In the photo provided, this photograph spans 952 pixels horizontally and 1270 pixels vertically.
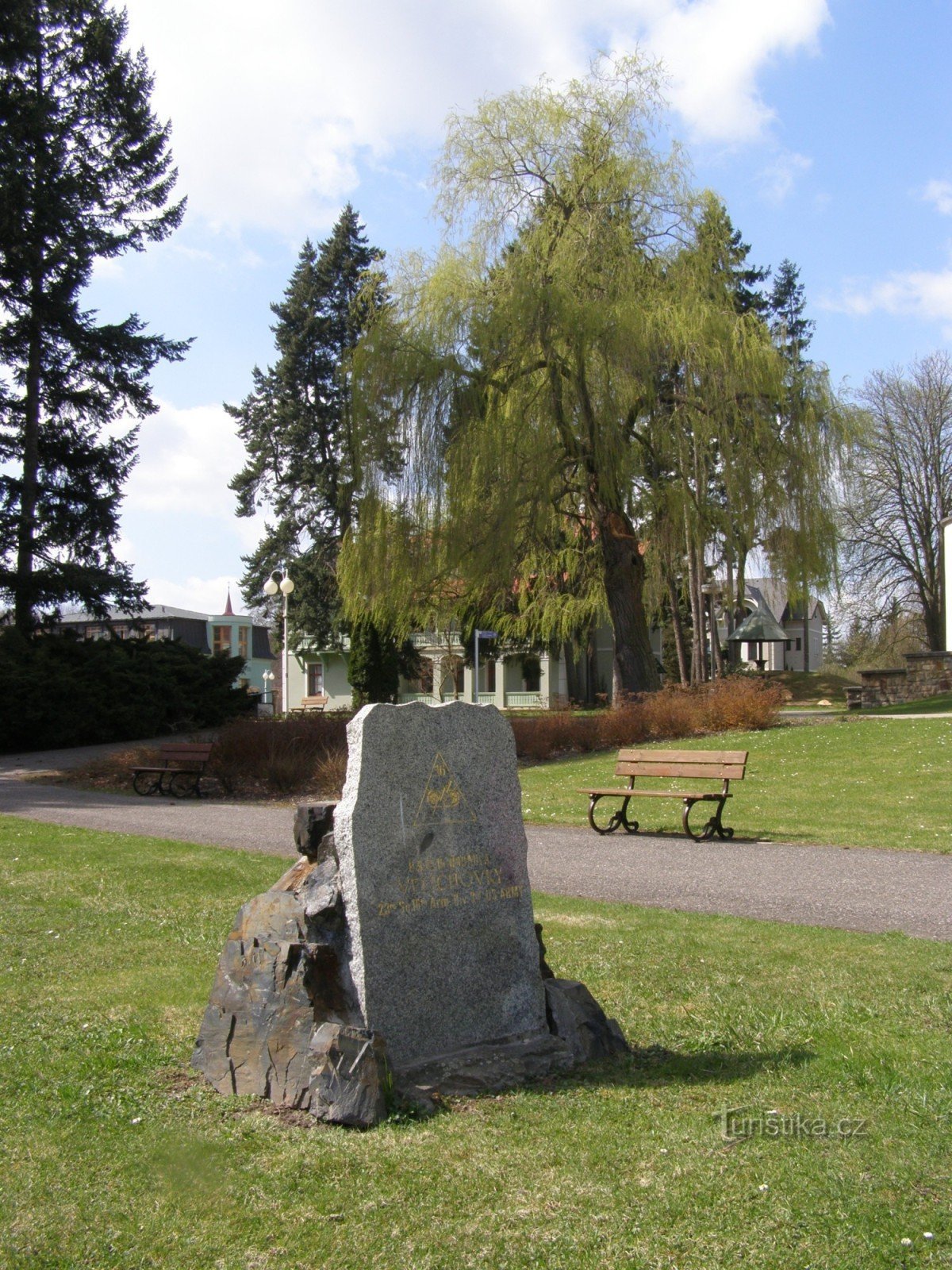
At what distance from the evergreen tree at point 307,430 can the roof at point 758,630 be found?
20.9m

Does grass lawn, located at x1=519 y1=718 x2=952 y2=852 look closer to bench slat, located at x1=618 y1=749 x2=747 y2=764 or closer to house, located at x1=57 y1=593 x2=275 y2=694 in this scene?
bench slat, located at x1=618 y1=749 x2=747 y2=764

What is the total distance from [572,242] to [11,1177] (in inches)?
923

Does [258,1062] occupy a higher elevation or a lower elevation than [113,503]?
lower

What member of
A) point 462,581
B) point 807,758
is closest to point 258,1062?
point 807,758

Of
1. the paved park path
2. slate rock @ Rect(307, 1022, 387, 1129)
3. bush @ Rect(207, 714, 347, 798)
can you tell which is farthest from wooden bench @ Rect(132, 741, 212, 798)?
slate rock @ Rect(307, 1022, 387, 1129)

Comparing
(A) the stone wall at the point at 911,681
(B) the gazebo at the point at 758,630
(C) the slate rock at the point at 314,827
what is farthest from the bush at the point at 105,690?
(B) the gazebo at the point at 758,630

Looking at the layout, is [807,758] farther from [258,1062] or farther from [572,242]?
[258,1062]

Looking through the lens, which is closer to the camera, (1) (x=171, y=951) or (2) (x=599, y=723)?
(1) (x=171, y=951)

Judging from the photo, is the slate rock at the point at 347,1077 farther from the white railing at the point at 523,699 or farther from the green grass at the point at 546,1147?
the white railing at the point at 523,699

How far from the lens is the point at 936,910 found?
335 inches

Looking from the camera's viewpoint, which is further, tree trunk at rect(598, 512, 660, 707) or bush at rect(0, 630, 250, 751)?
bush at rect(0, 630, 250, 751)

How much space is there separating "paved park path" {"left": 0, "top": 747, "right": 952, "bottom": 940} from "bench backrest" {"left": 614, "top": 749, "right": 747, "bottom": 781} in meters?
0.82

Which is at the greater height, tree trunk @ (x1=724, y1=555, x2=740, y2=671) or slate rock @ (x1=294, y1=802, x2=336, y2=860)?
tree trunk @ (x1=724, y1=555, x2=740, y2=671)

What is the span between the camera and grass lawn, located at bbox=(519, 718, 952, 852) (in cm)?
1344
